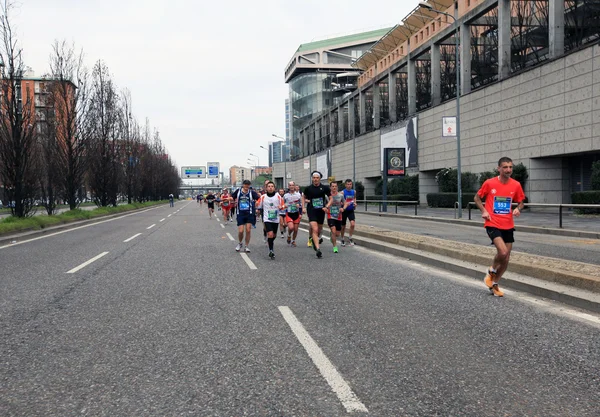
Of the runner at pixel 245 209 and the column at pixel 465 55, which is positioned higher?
the column at pixel 465 55

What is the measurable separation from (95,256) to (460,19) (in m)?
30.3

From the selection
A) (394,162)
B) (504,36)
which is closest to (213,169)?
(394,162)

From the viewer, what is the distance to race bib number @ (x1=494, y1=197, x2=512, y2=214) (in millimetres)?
6242

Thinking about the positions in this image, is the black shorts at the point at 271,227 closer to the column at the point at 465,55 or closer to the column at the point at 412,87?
the column at the point at 465,55

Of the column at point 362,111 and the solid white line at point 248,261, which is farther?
the column at point 362,111

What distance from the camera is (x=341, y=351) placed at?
4.05 m

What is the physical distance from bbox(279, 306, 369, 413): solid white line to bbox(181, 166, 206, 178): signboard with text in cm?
10208

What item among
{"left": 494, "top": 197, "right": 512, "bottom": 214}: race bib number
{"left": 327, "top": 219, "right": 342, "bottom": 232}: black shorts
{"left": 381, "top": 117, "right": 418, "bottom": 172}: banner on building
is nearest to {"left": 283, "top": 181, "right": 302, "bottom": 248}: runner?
{"left": 327, "top": 219, "right": 342, "bottom": 232}: black shorts

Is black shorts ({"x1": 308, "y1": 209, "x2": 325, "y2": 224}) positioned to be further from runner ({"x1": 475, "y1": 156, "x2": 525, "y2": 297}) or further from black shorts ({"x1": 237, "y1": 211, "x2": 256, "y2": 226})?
runner ({"x1": 475, "y1": 156, "x2": 525, "y2": 297})

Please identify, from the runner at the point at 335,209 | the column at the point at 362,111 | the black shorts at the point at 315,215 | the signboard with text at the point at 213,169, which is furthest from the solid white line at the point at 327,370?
the signboard with text at the point at 213,169

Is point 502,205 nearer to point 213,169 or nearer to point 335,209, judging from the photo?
point 335,209

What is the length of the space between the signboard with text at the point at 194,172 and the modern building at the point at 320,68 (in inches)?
983

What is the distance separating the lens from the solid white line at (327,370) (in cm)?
306

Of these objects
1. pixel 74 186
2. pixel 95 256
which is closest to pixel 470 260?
pixel 95 256
